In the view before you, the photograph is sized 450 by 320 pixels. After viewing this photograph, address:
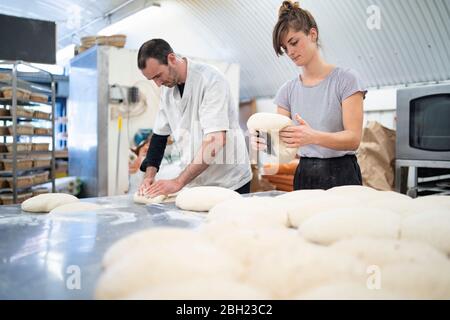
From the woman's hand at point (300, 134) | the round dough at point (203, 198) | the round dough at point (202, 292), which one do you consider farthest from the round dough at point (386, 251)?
the woman's hand at point (300, 134)

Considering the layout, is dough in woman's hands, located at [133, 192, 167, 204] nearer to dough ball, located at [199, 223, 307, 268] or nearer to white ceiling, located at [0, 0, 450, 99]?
dough ball, located at [199, 223, 307, 268]

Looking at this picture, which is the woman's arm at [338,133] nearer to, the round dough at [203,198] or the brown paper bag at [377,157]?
the round dough at [203,198]

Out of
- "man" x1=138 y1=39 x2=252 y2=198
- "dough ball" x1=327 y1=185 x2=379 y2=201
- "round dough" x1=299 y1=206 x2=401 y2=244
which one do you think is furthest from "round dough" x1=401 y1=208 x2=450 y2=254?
"man" x1=138 y1=39 x2=252 y2=198

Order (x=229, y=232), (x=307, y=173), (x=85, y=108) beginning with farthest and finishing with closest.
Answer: (x=85, y=108)
(x=307, y=173)
(x=229, y=232)

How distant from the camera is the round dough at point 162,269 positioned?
1.73 ft

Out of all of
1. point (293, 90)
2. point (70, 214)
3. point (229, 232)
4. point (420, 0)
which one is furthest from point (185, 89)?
point (420, 0)

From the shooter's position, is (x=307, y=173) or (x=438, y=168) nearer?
(x=307, y=173)

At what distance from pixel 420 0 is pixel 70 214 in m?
2.62

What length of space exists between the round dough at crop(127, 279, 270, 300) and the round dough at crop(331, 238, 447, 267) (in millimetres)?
197

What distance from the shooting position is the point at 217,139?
1.81 m

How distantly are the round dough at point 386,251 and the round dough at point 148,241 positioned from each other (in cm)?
27

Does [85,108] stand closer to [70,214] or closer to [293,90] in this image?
[293,90]

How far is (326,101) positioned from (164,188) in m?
0.84

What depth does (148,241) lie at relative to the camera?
649mm
